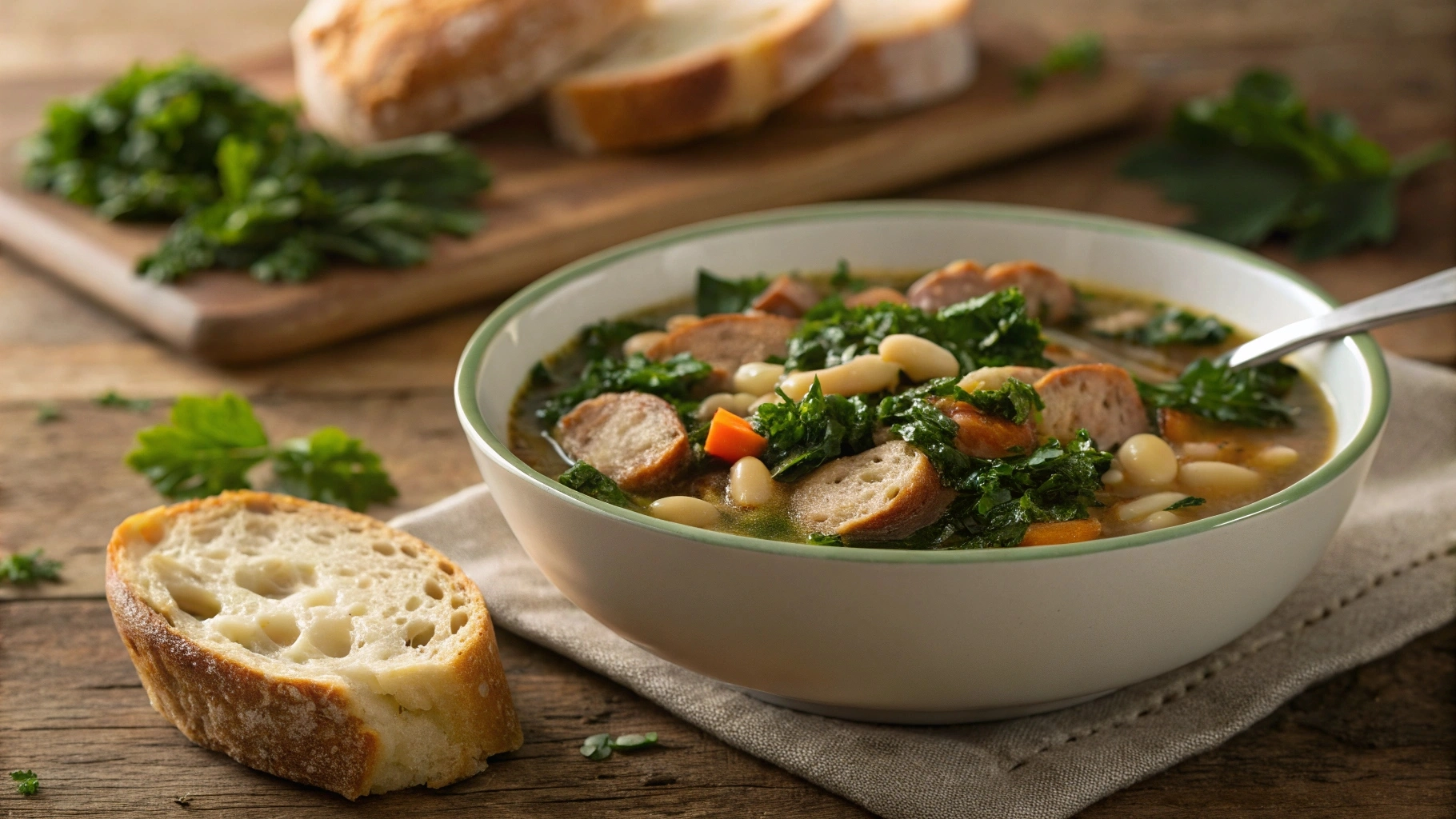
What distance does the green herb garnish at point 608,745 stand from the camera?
2.44 meters

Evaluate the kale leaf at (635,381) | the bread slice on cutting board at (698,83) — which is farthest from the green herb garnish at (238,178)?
the kale leaf at (635,381)

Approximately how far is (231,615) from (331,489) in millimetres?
791

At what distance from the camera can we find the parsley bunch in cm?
323

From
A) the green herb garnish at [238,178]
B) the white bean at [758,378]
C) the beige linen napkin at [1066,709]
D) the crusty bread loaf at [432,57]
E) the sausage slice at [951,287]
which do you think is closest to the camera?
the beige linen napkin at [1066,709]

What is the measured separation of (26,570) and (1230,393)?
256 centimetres

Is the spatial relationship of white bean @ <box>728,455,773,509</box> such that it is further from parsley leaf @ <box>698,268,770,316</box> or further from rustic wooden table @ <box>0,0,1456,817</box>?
parsley leaf @ <box>698,268,770,316</box>

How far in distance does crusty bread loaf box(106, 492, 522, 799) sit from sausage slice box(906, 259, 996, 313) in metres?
1.21

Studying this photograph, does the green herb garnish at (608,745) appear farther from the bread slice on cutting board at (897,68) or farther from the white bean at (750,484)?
the bread slice on cutting board at (897,68)

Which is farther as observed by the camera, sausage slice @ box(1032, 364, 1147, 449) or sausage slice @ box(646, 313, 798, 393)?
sausage slice @ box(646, 313, 798, 393)

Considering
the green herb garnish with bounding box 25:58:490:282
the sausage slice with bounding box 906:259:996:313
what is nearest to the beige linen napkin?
the sausage slice with bounding box 906:259:996:313

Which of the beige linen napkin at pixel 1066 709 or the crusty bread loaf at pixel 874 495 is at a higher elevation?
the crusty bread loaf at pixel 874 495

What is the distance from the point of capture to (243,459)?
3.31 meters

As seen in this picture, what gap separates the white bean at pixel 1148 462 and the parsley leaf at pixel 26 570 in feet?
7.31

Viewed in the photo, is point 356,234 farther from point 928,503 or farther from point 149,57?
point 149,57
